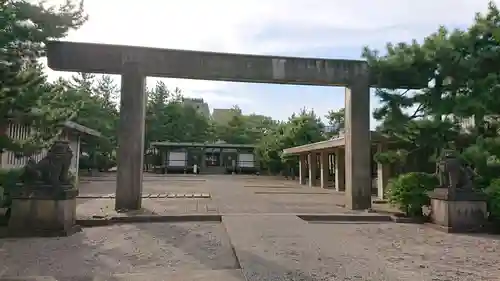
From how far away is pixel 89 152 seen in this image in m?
28.4

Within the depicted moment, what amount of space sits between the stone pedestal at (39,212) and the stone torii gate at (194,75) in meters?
2.12

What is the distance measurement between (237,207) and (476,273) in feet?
21.4

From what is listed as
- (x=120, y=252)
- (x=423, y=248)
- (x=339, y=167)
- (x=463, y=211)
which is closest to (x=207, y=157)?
(x=339, y=167)

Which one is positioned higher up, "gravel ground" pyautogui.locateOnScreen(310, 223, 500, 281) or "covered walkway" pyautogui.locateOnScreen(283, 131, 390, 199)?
"covered walkway" pyautogui.locateOnScreen(283, 131, 390, 199)

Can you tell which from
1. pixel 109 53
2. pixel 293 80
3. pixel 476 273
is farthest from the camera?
pixel 293 80

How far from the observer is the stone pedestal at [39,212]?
6.79 metres

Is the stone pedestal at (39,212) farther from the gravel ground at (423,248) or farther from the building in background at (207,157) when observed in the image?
the building in background at (207,157)

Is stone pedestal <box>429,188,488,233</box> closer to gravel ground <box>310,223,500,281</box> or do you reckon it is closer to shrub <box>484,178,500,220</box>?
shrub <box>484,178,500,220</box>

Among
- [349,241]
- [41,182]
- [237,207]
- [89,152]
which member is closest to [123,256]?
[41,182]

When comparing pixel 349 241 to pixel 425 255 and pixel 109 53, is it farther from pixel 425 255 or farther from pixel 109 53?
pixel 109 53

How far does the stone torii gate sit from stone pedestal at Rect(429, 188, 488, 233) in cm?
236

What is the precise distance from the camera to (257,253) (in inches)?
209

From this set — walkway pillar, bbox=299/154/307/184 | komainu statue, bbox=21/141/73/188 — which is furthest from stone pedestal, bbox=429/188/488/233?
walkway pillar, bbox=299/154/307/184

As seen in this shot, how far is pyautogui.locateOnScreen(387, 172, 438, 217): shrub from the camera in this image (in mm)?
8609
